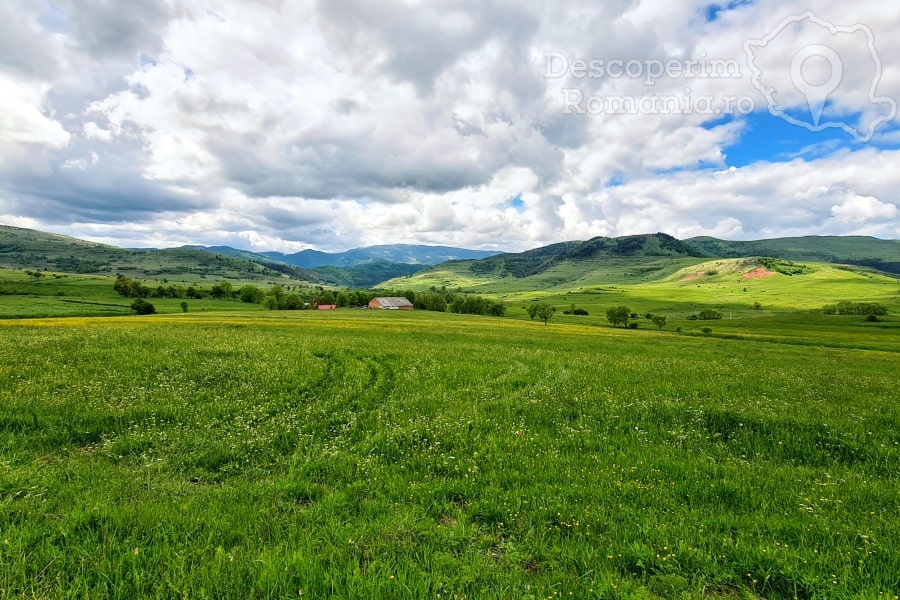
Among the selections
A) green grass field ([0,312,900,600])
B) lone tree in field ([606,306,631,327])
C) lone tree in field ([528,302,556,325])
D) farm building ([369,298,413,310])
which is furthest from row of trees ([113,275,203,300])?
green grass field ([0,312,900,600])

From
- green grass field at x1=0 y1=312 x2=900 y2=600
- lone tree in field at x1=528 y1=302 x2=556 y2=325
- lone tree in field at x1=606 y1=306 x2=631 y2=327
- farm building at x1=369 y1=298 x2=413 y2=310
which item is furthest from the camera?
farm building at x1=369 y1=298 x2=413 y2=310

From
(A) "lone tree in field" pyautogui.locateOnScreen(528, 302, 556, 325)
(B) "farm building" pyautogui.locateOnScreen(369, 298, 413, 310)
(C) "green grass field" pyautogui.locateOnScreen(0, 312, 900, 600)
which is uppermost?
(C) "green grass field" pyautogui.locateOnScreen(0, 312, 900, 600)

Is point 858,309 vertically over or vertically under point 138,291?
over

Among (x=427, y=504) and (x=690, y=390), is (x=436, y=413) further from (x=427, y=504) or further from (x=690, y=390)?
(x=690, y=390)

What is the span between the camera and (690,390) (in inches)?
638

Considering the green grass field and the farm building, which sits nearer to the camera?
the green grass field

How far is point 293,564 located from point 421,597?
1.80m

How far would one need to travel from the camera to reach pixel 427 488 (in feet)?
26.1

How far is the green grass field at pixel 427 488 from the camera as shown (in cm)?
534

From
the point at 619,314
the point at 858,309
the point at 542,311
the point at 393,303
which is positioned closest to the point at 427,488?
the point at 542,311

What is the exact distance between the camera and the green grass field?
5340mm

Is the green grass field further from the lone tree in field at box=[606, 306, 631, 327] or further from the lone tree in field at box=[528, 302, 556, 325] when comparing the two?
the lone tree in field at box=[606, 306, 631, 327]

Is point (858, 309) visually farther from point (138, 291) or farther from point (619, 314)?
point (138, 291)

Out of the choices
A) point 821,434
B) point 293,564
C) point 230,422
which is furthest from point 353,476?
point 821,434
